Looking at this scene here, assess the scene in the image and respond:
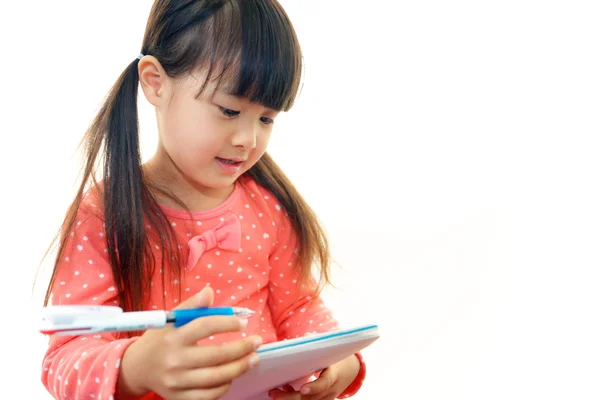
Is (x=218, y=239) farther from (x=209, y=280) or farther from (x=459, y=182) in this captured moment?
(x=459, y=182)

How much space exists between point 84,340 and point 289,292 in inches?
12.0

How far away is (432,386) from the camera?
1401mm

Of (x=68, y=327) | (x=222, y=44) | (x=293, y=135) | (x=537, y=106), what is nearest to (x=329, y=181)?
(x=293, y=135)

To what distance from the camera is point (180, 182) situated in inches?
34.0

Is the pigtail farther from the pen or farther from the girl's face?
the pen

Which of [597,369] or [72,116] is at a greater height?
[72,116]

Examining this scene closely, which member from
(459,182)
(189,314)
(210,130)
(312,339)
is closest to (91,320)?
(189,314)

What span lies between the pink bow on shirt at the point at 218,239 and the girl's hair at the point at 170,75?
0.02m

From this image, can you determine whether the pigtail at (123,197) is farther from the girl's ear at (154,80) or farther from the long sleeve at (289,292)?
the long sleeve at (289,292)

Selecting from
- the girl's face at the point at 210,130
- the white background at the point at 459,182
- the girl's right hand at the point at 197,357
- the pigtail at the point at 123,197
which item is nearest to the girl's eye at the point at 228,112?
the girl's face at the point at 210,130

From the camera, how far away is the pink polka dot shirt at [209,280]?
2.27 feet

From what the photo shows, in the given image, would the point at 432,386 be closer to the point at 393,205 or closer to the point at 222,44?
the point at 393,205

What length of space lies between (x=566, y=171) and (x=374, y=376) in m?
0.56

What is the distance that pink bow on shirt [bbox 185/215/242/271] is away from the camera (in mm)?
834
